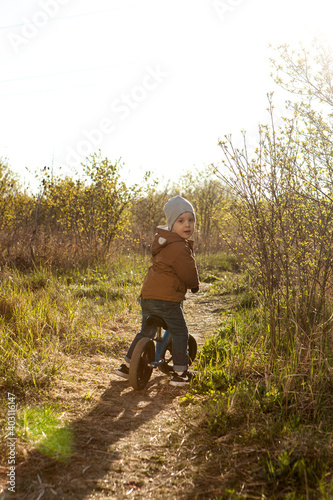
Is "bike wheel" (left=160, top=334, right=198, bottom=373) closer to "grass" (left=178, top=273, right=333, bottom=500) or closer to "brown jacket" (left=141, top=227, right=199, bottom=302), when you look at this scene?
"grass" (left=178, top=273, right=333, bottom=500)

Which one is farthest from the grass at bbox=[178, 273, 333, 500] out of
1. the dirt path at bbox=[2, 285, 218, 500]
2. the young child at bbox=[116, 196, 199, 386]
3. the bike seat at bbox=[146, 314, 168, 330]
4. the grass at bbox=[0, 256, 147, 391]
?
the grass at bbox=[0, 256, 147, 391]

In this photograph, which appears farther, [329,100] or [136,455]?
[329,100]

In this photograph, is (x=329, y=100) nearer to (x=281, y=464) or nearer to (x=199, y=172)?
(x=281, y=464)

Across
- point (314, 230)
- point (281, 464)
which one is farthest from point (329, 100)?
point (281, 464)

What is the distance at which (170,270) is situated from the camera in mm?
3498

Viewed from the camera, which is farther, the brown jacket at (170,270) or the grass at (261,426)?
the brown jacket at (170,270)

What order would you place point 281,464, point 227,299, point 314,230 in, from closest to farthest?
1. point 281,464
2. point 314,230
3. point 227,299

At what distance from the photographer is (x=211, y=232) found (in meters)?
17.8

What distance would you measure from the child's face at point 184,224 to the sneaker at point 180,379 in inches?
48.5

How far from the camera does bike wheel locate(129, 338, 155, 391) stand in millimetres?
3336

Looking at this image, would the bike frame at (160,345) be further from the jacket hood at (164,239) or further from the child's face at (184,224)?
the child's face at (184,224)

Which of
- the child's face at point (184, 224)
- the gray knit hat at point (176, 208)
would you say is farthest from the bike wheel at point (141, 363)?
the gray knit hat at point (176, 208)

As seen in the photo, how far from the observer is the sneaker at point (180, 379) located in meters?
3.47

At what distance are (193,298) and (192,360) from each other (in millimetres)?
3935
